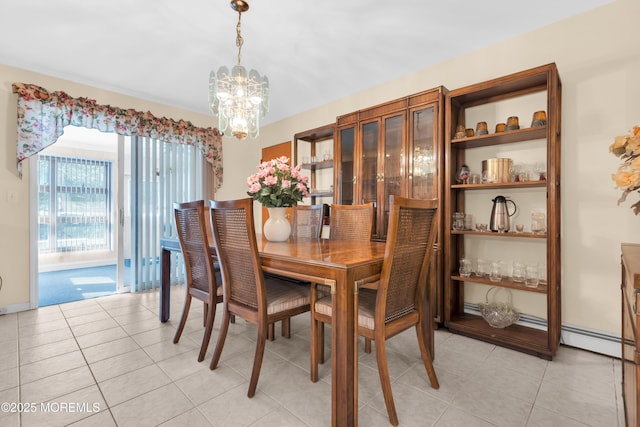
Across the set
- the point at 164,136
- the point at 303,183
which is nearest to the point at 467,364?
the point at 303,183

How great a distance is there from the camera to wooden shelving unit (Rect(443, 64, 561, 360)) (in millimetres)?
2021

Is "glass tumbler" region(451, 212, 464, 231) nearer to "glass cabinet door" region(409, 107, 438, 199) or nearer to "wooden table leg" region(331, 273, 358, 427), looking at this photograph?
"glass cabinet door" region(409, 107, 438, 199)

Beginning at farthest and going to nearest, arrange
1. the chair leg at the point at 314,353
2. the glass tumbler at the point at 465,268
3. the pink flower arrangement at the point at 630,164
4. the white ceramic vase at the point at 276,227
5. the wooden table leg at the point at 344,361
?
the glass tumbler at the point at 465,268 < the white ceramic vase at the point at 276,227 < the chair leg at the point at 314,353 < the wooden table leg at the point at 344,361 < the pink flower arrangement at the point at 630,164

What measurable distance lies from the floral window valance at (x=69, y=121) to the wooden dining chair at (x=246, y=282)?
Answer: 2.69 metres

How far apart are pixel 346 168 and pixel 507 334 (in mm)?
2137

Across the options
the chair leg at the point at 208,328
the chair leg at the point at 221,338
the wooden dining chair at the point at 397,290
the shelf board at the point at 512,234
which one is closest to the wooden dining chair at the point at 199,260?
the chair leg at the point at 208,328

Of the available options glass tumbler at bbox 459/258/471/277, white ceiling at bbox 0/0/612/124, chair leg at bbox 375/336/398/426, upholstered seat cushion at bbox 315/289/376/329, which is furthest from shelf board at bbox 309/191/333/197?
chair leg at bbox 375/336/398/426

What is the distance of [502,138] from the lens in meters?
2.39

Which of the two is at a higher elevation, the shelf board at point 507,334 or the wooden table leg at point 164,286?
the wooden table leg at point 164,286

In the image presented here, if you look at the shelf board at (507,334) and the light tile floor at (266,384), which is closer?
the light tile floor at (266,384)

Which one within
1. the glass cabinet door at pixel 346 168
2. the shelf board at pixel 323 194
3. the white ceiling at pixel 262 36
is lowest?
the shelf board at pixel 323 194

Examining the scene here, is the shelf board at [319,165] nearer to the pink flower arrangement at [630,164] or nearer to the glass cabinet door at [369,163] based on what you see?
the glass cabinet door at [369,163]

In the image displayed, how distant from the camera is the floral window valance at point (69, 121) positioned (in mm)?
2984

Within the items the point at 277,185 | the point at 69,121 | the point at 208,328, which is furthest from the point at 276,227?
the point at 69,121
